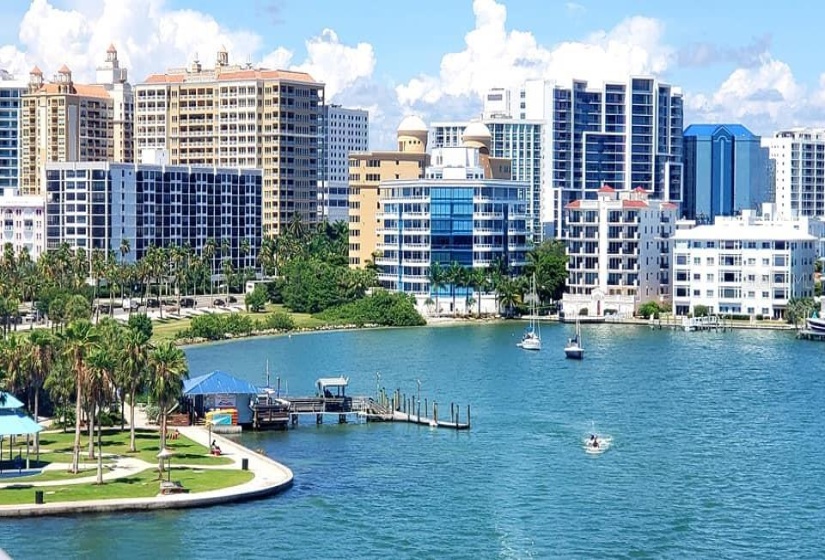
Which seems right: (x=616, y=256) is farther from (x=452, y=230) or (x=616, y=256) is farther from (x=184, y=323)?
(x=184, y=323)

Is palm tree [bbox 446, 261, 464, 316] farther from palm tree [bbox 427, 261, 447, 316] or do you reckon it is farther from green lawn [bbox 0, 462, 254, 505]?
green lawn [bbox 0, 462, 254, 505]

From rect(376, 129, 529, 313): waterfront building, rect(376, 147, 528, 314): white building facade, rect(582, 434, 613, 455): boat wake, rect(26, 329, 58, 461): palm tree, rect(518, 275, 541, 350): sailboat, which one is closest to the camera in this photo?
rect(26, 329, 58, 461): palm tree

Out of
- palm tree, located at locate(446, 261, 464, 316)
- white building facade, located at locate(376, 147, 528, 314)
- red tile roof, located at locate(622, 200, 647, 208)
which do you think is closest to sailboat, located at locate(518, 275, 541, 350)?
white building facade, located at locate(376, 147, 528, 314)

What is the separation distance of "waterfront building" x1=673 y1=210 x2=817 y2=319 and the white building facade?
67.8 feet

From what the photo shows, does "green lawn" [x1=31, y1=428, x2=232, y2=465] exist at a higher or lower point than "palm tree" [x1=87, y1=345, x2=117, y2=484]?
lower

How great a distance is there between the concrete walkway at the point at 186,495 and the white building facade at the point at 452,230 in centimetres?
9676

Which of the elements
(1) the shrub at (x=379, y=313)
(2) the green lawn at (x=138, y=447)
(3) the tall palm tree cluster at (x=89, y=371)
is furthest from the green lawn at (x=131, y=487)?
(1) the shrub at (x=379, y=313)

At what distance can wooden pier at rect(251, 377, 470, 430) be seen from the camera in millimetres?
92375

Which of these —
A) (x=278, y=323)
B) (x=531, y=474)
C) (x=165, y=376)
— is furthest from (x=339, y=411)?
(x=278, y=323)

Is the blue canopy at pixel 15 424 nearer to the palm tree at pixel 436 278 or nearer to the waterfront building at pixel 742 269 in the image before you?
the palm tree at pixel 436 278

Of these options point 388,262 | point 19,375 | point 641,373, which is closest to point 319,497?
point 19,375

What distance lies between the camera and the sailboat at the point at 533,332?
140125 mm

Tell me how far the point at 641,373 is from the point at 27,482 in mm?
63711

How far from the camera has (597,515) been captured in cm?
6900
